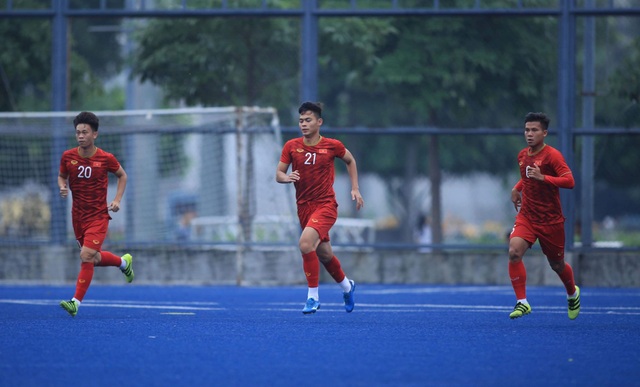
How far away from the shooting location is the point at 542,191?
11.4 metres

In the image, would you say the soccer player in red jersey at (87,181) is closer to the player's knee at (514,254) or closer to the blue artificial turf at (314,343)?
the blue artificial turf at (314,343)

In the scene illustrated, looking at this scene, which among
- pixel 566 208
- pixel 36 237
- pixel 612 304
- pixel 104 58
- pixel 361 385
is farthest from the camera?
pixel 104 58

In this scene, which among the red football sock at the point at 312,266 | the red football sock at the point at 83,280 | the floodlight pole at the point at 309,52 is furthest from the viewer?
the floodlight pole at the point at 309,52

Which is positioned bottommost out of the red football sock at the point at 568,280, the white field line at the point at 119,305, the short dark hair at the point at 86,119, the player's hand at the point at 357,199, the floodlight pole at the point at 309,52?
the white field line at the point at 119,305

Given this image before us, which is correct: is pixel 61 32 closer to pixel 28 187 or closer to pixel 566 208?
pixel 28 187

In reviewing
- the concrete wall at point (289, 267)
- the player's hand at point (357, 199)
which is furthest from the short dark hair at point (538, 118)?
the concrete wall at point (289, 267)

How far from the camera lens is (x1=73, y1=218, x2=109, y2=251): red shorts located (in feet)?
39.0

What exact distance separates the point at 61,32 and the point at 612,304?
941 centimetres

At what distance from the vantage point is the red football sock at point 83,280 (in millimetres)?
11547

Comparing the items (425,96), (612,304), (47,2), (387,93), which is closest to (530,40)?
(425,96)

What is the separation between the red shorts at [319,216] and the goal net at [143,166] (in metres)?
5.93

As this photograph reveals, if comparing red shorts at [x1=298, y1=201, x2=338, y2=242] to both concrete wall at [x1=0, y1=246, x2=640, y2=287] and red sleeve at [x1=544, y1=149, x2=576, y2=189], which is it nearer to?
red sleeve at [x1=544, y1=149, x2=576, y2=189]

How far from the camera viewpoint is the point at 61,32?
733 inches

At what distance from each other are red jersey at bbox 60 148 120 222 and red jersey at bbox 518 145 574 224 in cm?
414
